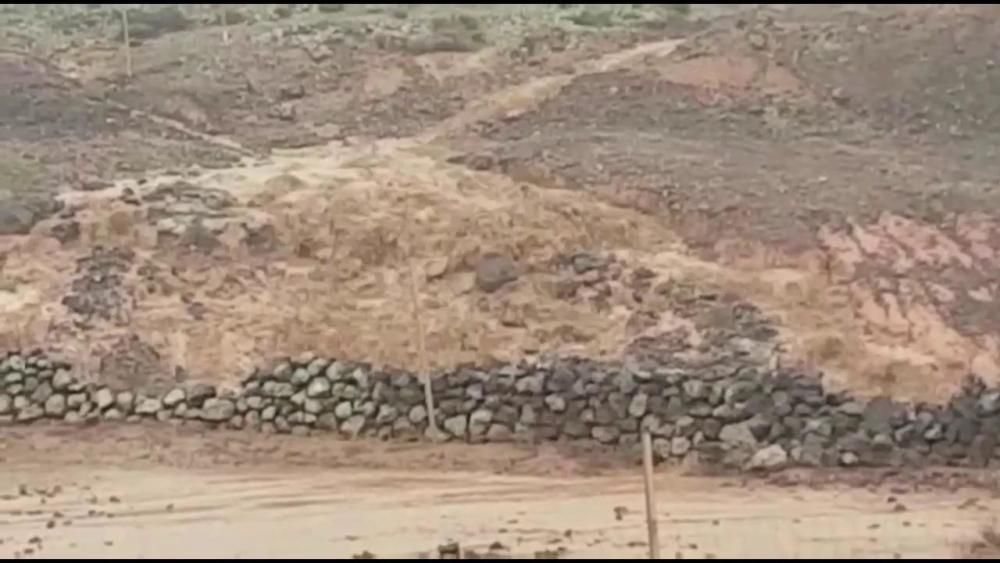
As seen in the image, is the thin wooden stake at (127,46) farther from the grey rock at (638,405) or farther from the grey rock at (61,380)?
the grey rock at (638,405)

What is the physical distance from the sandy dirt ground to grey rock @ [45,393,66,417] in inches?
10.4

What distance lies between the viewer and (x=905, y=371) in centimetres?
1404

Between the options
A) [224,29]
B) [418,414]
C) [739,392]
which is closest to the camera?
[739,392]

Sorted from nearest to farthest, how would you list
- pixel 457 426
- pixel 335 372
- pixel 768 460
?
pixel 768 460
pixel 457 426
pixel 335 372

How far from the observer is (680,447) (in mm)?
13711

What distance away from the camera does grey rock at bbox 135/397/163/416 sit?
585 inches

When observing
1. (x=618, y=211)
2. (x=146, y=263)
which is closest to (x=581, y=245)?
(x=618, y=211)

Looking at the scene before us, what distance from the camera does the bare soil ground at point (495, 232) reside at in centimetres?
1309

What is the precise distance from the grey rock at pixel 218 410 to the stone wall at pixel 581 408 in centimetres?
1

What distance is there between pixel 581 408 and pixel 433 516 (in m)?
2.13

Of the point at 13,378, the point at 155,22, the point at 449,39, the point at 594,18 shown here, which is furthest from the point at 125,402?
the point at 594,18

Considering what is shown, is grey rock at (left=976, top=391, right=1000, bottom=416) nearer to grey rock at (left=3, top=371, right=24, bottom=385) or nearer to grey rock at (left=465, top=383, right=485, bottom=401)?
grey rock at (left=465, top=383, right=485, bottom=401)

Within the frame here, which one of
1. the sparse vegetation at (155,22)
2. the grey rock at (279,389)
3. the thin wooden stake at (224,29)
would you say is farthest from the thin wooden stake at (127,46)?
the grey rock at (279,389)

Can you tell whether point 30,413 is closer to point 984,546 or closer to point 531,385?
point 531,385
